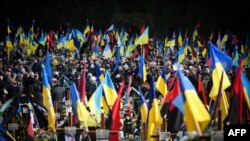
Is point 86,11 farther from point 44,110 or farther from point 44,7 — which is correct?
point 44,110

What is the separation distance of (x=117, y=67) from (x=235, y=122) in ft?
52.4

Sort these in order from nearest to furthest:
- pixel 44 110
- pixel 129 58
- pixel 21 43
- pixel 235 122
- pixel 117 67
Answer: pixel 235 122, pixel 44 110, pixel 117 67, pixel 129 58, pixel 21 43

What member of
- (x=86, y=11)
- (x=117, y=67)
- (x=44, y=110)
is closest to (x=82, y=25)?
(x=86, y=11)

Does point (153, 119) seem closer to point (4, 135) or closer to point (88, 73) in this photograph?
point (4, 135)

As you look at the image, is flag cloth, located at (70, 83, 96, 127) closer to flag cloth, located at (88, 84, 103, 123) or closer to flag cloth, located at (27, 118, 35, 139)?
flag cloth, located at (88, 84, 103, 123)

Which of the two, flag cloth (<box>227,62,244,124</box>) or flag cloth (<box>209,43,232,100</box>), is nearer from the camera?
flag cloth (<box>227,62,244,124</box>)

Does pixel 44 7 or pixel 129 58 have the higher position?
pixel 44 7

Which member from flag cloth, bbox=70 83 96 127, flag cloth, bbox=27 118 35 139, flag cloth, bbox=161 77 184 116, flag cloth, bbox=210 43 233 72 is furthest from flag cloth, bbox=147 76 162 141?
flag cloth, bbox=27 118 35 139

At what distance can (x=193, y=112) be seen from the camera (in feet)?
35.7

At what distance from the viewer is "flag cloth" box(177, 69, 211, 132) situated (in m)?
10.8

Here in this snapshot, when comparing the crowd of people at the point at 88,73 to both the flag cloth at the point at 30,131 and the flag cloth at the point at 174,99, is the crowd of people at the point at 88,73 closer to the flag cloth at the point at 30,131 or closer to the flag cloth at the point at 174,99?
the flag cloth at the point at 174,99

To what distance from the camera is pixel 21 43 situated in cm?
4050

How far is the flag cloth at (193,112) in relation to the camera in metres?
10.8

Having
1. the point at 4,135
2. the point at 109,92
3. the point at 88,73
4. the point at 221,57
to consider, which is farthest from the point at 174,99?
the point at 88,73
